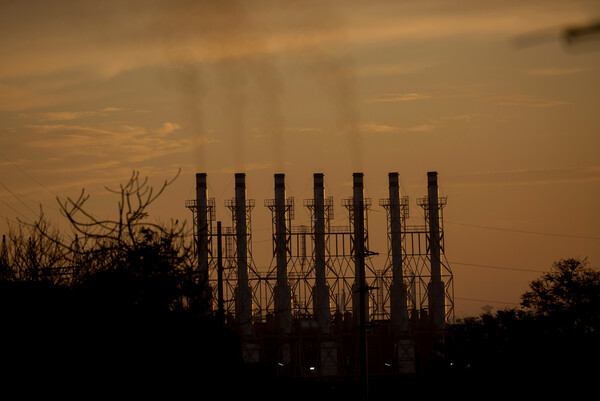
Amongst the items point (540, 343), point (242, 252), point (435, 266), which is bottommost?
point (540, 343)

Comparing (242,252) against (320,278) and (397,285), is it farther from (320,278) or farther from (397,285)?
(397,285)

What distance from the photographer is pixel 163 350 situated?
15336 millimetres

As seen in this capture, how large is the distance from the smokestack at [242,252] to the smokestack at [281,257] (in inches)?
79.3

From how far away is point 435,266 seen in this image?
218 ft

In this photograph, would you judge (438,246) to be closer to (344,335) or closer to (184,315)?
(344,335)

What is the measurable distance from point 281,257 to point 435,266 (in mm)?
10265

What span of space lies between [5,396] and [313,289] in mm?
52589

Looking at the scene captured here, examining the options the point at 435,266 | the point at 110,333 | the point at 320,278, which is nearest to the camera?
the point at 110,333

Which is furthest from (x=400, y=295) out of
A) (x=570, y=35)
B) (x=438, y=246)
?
(x=570, y=35)

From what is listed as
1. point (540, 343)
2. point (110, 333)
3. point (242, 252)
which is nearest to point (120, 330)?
point (110, 333)

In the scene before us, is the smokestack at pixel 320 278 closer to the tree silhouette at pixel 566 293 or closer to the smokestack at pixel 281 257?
the smokestack at pixel 281 257

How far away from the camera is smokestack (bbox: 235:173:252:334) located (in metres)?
62.9

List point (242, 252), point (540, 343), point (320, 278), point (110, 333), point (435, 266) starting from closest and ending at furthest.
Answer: point (110, 333) → point (540, 343) → point (242, 252) → point (320, 278) → point (435, 266)

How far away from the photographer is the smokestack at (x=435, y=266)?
65.8 m
